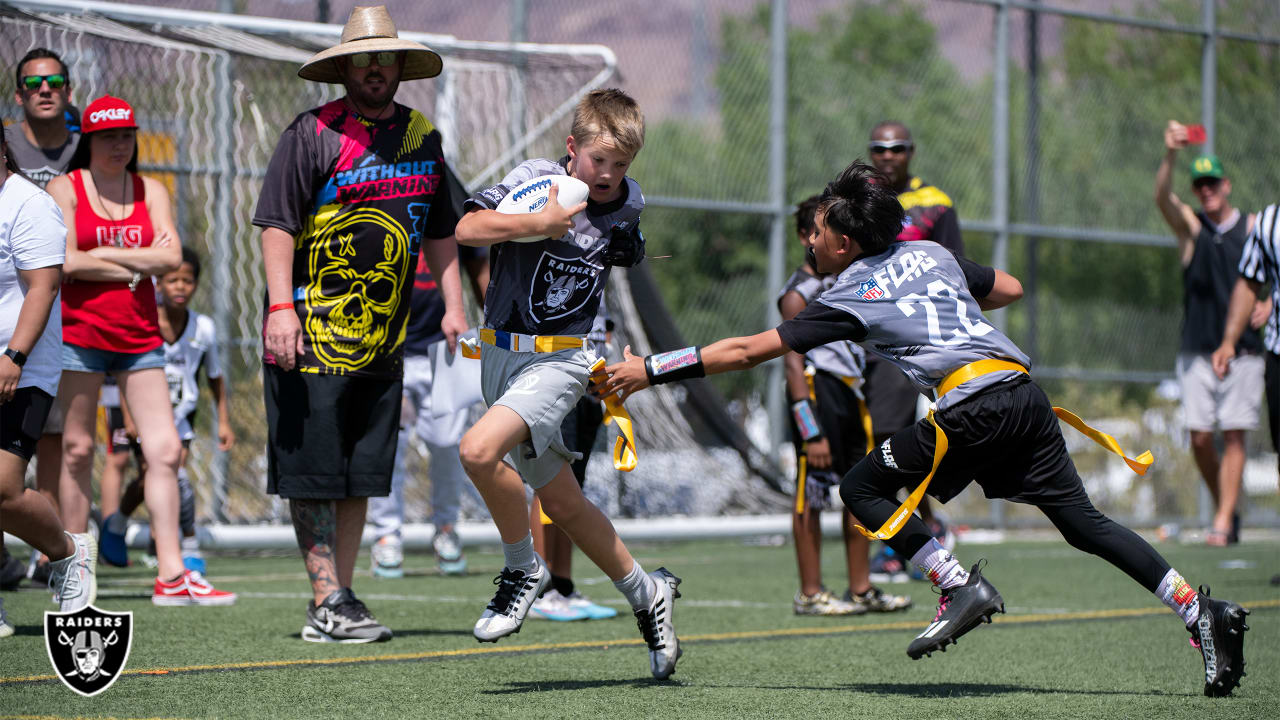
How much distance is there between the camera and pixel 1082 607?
7.35 m

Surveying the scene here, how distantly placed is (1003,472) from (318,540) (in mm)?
2488

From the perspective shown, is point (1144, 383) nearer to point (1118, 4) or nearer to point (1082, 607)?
point (1118, 4)

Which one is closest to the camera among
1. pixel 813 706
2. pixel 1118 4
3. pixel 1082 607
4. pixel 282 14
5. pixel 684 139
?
pixel 813 706

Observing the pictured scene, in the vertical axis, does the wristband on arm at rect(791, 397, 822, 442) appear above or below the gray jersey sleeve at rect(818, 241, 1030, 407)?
below

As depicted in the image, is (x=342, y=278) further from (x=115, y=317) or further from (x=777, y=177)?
(x=777, y=177)

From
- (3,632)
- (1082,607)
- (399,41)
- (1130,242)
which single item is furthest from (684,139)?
(3,632)

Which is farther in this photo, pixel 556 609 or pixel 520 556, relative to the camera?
pixel 556 609

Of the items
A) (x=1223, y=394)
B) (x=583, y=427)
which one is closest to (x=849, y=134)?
(x=1223, y=394)

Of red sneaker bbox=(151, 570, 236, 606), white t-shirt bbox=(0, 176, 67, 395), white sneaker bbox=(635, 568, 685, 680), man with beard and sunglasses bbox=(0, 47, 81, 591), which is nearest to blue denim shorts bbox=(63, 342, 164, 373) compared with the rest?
man with beard and sunglasses bbox=(0, 47, 81, 591)

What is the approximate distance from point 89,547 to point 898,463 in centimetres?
288

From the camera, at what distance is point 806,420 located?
7.21 m

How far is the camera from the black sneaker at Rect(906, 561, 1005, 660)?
4504 mm

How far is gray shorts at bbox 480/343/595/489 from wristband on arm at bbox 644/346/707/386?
0.32 m

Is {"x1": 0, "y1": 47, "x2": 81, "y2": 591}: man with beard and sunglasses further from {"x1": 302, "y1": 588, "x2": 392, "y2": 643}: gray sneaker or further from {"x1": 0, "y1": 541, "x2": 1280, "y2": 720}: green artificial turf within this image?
{"x1": 302, "y1": 588, "x2": 392, "y2": 643}: gray sneaker
